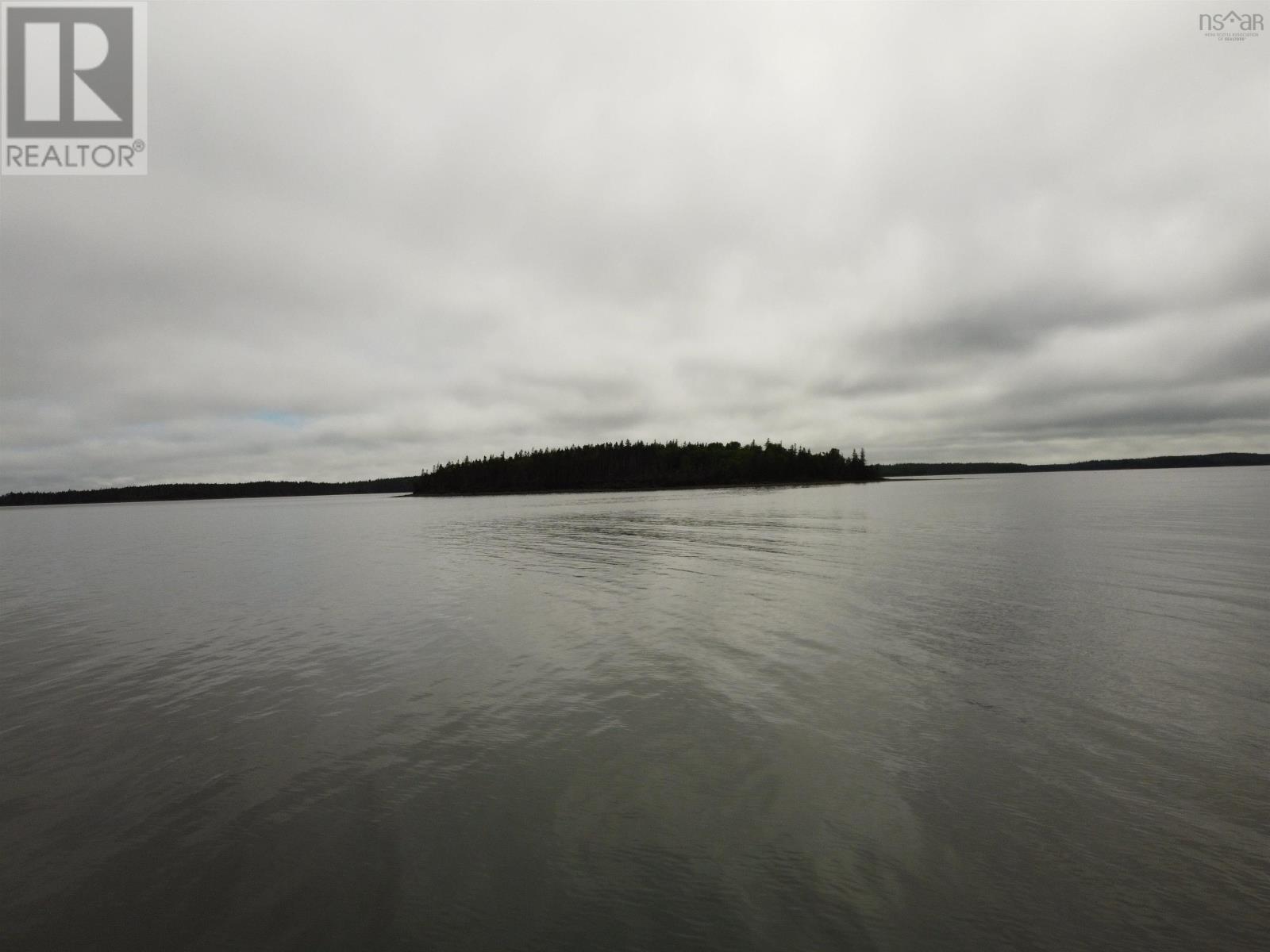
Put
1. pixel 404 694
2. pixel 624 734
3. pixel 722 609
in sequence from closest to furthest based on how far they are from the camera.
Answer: pixel 624 734 → pixel 404 694 → pixel 722 609

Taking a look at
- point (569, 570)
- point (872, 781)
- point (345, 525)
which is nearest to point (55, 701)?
point (872, 781)

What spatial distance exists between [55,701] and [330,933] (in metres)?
13.9

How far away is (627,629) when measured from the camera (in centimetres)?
2080

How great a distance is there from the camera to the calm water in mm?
7098

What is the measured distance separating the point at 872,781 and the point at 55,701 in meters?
19.7

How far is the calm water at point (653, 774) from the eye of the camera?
710 centimetres

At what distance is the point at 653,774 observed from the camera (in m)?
10.5

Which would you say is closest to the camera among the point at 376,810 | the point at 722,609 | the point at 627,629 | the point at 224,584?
the point at 376,810

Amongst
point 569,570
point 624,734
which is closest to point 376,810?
point 624,734

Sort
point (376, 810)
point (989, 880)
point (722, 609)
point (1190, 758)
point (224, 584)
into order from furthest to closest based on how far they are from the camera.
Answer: point (224, 584)
point (722, 609)
point (1190, 758)
point (376, 810)
point (989, 880)

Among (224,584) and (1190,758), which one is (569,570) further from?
(1190,758)

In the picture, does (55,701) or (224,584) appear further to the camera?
(224,584)

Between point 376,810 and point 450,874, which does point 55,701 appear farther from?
point 450,874

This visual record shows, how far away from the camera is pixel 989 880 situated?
7465 millimetres
